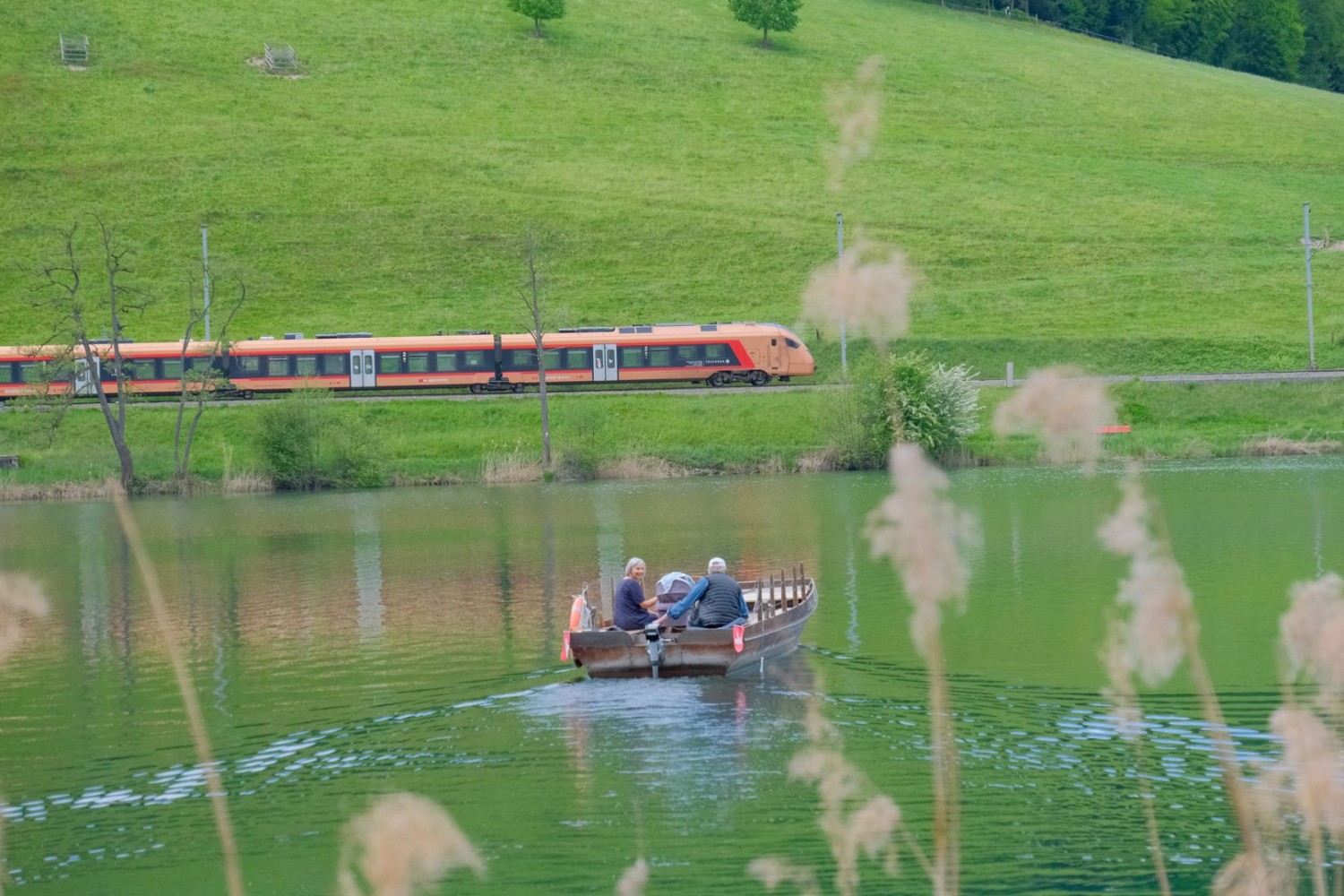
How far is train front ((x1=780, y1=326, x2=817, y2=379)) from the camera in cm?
6875

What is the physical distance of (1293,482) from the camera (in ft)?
147

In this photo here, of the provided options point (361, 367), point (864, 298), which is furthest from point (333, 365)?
point (864, 298)

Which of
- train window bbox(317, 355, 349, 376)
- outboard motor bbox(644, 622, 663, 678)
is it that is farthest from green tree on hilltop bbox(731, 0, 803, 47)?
outboard motor bbox(644, 622, 663, 678)

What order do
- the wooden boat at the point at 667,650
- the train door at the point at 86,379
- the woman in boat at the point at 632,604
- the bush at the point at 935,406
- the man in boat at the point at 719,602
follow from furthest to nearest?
the train door at the point at 86,379
the bush at the point at 935,406
the woman in boat at the point at 632,604
the man in boat at the point at 719,602
the wooden boat at the point at 667,650

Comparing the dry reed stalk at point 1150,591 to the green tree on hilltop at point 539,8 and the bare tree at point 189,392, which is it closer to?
the bare tree at point 189,392

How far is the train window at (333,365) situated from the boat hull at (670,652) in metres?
49.1

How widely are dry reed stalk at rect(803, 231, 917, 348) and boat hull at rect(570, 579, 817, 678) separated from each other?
16348 mm

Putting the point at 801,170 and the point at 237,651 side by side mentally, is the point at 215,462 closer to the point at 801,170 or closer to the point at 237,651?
the point at 237,651

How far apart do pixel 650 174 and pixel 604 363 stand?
95.2ft

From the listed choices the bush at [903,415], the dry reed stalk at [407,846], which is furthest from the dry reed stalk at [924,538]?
the bush at [903,415]

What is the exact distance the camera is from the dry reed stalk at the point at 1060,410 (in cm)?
449

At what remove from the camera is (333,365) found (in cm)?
6856

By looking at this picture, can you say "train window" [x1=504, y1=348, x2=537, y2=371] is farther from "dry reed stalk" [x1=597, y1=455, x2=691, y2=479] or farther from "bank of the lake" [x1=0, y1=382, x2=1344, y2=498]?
"dry reed stalk" [x1=597, y1=455, x2=691, y2=479]

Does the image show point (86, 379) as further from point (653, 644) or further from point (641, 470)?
point (653, 644)
